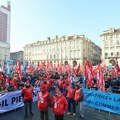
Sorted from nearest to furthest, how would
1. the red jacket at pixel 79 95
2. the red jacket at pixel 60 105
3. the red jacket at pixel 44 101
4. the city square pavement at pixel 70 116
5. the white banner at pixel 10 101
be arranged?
1. the red jacket at pixel 60 105
2. the red jacket at pixel 44 101
3. the red jacket at pixel 79 95
4. the city square pavement at pixel 70 116
5. the white banner at pixel 10 101

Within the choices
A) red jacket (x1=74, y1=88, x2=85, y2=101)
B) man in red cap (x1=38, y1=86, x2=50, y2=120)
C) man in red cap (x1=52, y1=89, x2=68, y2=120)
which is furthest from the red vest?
man in red cap (x1=52, y1=89, x2=68, y2=120)

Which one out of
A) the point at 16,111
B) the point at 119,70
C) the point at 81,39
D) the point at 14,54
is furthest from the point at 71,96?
the point at 14,54

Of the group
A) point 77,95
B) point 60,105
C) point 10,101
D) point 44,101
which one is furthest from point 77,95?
point 10,101

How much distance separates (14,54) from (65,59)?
6005cm

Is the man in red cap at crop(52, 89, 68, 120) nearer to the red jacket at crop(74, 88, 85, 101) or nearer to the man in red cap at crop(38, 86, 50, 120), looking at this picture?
the man in red cap at crop(38, 86, 50, 120)

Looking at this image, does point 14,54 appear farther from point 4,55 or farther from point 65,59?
point 65,59

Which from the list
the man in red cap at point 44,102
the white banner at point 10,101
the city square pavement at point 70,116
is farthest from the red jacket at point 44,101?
the white banner at point 10,101

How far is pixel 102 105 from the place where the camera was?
1230 centimetres

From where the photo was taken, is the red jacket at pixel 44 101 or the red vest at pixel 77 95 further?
the red vest at pixel 77 95

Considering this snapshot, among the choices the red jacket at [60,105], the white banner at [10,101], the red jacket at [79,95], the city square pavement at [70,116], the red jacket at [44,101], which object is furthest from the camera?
the white banner at [10,101]

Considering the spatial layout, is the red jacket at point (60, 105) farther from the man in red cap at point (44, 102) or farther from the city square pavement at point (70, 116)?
the city square pavement at point (70, 116)

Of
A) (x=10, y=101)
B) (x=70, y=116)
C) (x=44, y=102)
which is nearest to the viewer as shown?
(x=44, y=102)

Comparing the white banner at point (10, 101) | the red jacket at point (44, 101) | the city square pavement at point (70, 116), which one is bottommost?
the city square pavement at point (70, 116)

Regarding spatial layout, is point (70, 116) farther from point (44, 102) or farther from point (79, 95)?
point (44, 102)
